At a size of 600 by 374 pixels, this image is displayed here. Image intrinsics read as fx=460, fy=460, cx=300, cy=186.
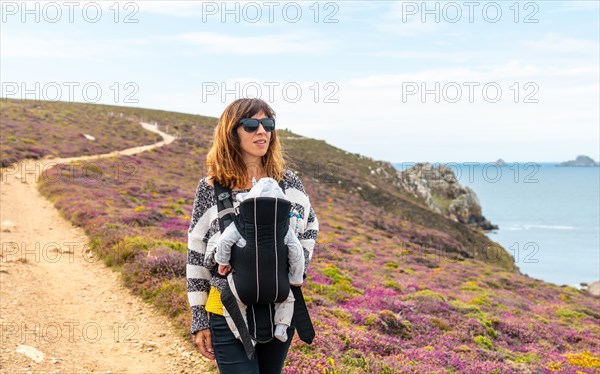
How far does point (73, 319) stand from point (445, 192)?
71.4m

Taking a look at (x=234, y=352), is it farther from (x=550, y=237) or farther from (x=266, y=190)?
(x=550, y=237)

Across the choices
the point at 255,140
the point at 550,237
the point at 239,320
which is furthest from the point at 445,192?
the point at 239,320

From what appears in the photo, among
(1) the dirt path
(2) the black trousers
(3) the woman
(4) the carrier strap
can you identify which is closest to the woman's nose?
(3) the woman

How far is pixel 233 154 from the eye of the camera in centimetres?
364

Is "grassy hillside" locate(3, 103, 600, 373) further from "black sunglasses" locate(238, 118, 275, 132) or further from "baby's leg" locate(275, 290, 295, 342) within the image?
"baby's leg" locate(275, 290, 295, 342)

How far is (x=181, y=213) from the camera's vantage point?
24109mm

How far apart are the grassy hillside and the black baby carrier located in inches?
78.6

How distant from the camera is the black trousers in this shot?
3.34 meters

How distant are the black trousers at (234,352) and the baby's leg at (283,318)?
0.44 ft

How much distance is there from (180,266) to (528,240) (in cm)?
7704

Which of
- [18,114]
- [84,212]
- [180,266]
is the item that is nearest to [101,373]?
[180,266]

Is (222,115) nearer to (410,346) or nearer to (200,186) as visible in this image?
(200,186)

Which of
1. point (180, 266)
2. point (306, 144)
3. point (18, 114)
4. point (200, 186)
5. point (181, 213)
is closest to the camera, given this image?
point (200, 186)

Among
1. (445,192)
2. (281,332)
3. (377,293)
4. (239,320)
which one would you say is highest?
(239,320)
